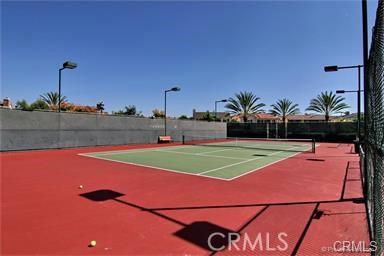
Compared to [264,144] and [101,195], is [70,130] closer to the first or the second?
[101,195]

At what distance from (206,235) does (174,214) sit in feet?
3.64

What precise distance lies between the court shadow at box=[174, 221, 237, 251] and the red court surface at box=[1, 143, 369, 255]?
0.05 ft

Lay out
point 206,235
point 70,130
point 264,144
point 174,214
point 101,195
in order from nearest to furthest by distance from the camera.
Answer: point 206,235 < point 174,214 < point 101,195 < point 70,130 < point 264,144

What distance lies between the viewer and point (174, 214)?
506 centimetres

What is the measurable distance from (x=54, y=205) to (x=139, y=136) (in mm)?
19505

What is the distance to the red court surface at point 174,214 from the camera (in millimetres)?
3779

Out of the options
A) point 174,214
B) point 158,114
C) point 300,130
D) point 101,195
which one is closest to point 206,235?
point 174,214

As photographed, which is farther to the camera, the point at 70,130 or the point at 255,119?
the point at 255,119

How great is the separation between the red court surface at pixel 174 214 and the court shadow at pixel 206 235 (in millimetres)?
17

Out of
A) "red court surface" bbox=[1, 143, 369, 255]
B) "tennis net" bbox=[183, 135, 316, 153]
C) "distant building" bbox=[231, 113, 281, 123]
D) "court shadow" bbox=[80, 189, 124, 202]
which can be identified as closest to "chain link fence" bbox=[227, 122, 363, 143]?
"tennis net" bbox=[183, 135, 316, 153]

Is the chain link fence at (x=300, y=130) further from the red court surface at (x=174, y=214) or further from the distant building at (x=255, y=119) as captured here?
the red court surface at (x=174, y=214)

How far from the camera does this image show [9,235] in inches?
159

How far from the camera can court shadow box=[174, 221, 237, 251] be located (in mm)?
3832

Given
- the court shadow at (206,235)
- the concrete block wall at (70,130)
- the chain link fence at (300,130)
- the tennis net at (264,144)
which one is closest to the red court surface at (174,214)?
the court shadow at (206,235)
